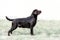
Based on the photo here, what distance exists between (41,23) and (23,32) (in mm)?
2110

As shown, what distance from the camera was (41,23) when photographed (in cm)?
986

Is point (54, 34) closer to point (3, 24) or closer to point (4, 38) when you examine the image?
point (4, 38)

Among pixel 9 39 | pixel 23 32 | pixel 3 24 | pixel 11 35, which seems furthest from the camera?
pixel 3 24

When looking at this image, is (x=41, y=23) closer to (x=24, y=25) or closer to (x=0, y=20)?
(x=0, y=20)

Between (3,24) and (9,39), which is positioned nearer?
(9,39)

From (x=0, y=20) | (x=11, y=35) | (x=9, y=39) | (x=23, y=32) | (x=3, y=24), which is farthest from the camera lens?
(x=0, y=20)

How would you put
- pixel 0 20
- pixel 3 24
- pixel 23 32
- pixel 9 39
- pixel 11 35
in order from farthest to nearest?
pixel 0 20, pixel 3 24, pixel 23 32, pixel 11 35, pixel 9 39

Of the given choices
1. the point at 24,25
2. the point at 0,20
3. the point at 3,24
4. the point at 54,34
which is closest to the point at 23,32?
the point at 24,25

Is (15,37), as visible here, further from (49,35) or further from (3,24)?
(3,24)

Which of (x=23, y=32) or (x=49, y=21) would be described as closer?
(x=23, y=32)

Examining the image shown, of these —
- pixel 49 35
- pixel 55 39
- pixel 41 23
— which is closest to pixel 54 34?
pixel 49 35

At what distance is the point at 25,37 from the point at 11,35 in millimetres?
572

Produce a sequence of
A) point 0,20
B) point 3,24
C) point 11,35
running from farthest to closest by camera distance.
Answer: point 0,20 → point 3,24 → point 11,35

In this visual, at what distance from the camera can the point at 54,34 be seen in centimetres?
759
